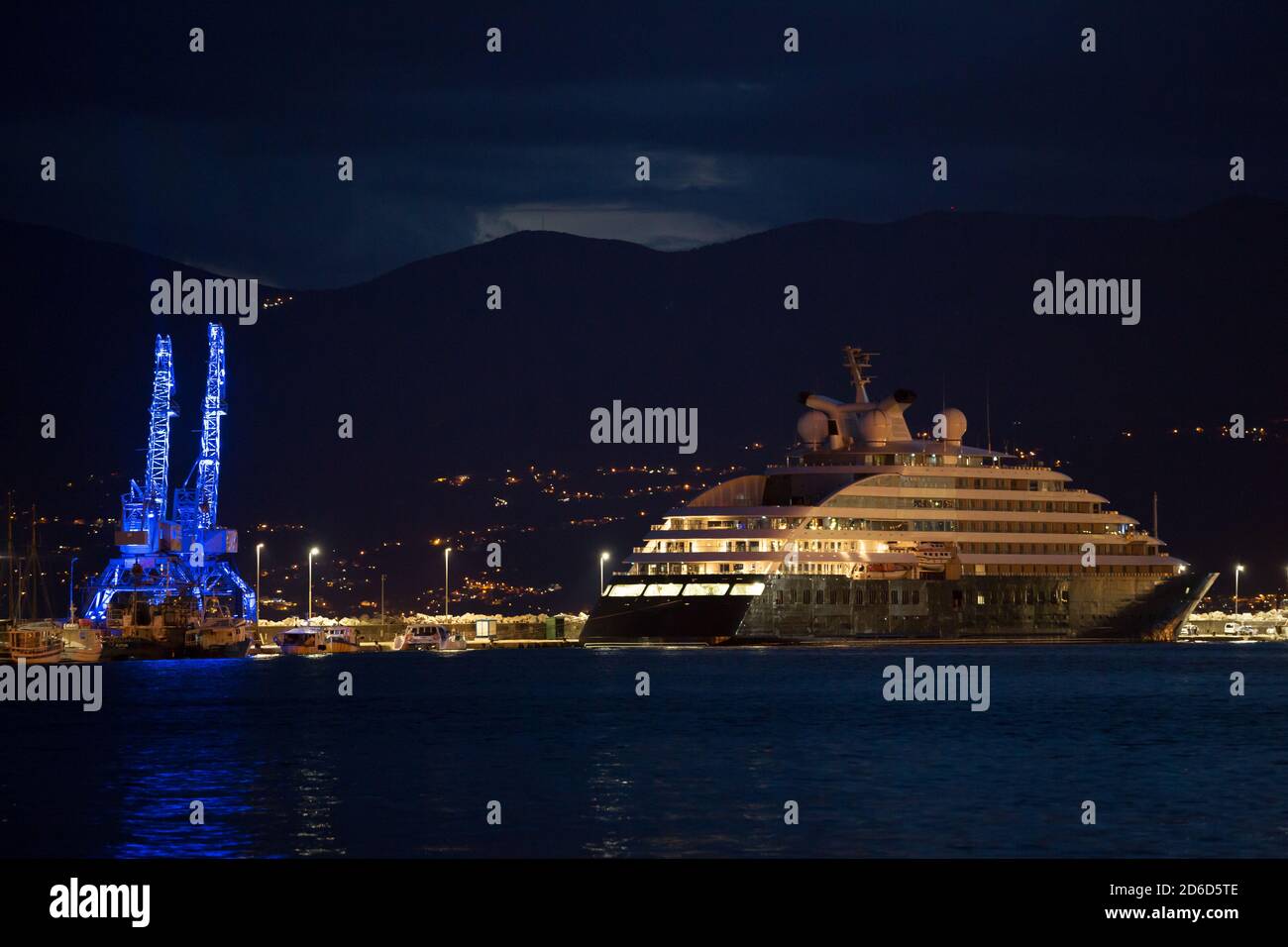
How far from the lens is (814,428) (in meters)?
166

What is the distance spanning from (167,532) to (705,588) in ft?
154

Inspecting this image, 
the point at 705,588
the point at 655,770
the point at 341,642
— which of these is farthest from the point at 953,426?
the point at 655,770

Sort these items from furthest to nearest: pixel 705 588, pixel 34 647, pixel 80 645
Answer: pixel 705 588 < pixel 80 645 < pixel 34 647

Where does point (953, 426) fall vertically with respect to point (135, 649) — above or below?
above

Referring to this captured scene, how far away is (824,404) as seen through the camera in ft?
546

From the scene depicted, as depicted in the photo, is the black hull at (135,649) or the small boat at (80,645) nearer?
the small boat at (80,645)

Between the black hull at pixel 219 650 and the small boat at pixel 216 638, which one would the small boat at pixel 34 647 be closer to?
the black hull at pixel 219 650

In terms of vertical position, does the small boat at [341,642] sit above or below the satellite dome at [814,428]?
below

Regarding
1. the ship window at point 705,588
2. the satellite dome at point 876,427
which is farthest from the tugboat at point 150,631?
the satellite dome at point 876,427

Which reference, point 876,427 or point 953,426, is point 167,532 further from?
point 953,426

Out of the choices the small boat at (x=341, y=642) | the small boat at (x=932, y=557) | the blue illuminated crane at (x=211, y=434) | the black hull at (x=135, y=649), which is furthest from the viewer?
the small boat at (x=341, y=642)

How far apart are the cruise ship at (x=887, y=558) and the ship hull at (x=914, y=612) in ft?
0.33

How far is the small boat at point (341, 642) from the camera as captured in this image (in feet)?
620

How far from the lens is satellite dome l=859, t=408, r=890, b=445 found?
6388 inches
